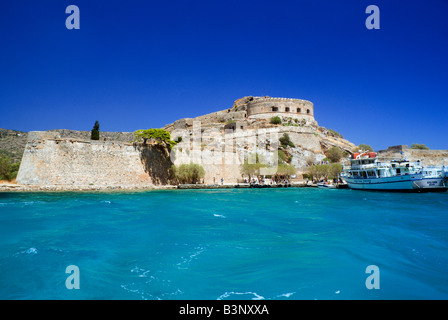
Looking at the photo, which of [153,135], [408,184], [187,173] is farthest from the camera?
[187,173]

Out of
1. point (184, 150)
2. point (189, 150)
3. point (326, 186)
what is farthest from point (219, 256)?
point (326, 186)

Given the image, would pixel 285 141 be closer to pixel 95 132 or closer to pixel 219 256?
pixel 95 132

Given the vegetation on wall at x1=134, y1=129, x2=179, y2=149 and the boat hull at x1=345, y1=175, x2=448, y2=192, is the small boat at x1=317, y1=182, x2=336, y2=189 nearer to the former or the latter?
the boat hull at x1=345, y1=175, x2=448, y2=192

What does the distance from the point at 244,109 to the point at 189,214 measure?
4043cm

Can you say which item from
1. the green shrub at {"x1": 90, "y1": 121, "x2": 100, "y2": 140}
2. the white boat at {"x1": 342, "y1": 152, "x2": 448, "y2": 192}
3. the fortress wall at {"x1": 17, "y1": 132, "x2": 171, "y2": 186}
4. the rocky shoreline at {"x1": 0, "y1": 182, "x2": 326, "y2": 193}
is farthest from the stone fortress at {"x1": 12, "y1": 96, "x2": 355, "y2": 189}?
the white boat at {"x1": 342, "y1": 152, "x2": 448, "y2": 192}

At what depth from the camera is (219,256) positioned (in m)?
6.84

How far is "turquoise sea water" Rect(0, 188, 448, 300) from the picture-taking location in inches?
197

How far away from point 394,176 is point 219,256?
2633cm

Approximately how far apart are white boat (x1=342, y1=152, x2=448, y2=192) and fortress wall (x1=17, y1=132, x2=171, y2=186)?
2153 cm

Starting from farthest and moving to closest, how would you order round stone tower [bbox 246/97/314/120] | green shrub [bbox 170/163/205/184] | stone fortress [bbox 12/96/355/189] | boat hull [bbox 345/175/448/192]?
round stone tower [bbox 246/97/314/120]
green shrub [bbox 170/163/205/184]
boat hull [bbox 345/175/448/192]
stone fortress [bbox 12/96/355/189]

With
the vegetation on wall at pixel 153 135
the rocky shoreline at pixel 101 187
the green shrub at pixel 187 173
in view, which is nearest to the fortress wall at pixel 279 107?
the rocky shoreline at pixel 101 187

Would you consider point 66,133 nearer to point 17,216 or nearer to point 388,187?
point 17,216

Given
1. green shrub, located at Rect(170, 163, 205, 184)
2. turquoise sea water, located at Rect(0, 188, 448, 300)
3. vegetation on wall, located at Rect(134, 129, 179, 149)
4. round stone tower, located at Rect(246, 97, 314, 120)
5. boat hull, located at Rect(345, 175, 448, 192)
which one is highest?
round stone tower, located at Rect(246, 97, 314, 120)
